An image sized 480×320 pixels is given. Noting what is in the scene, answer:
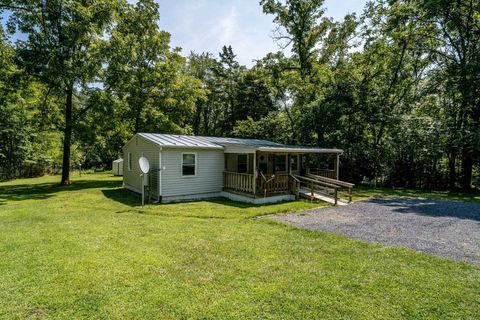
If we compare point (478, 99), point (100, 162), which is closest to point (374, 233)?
point (478, 99)

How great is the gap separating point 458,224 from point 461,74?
13.7 metres

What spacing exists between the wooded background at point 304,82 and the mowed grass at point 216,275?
12.6 meters

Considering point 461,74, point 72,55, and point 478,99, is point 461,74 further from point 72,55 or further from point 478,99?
point 72,55

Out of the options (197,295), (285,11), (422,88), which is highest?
(285,11)

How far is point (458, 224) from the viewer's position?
8094 mm

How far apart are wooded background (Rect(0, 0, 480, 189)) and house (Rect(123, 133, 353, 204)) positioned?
21.9 feet

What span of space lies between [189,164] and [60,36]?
39.8 ft

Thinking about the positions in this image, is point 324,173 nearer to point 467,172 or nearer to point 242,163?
point 242,163

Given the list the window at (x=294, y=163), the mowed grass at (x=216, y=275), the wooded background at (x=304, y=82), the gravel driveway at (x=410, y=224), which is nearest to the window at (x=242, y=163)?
the window at (x=294, y=163)

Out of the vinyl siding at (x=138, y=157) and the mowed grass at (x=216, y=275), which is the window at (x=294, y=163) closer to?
the vinyl siding at (x=138, y=157)

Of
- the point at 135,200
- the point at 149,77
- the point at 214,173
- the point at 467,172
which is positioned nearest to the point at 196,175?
the point at 214,173

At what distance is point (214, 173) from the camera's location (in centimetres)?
1341

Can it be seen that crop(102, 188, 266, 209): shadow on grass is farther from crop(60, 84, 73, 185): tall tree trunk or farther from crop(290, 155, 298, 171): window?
crop(60, 84, 73, 185): tall tree trunk

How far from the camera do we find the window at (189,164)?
1247 cm
